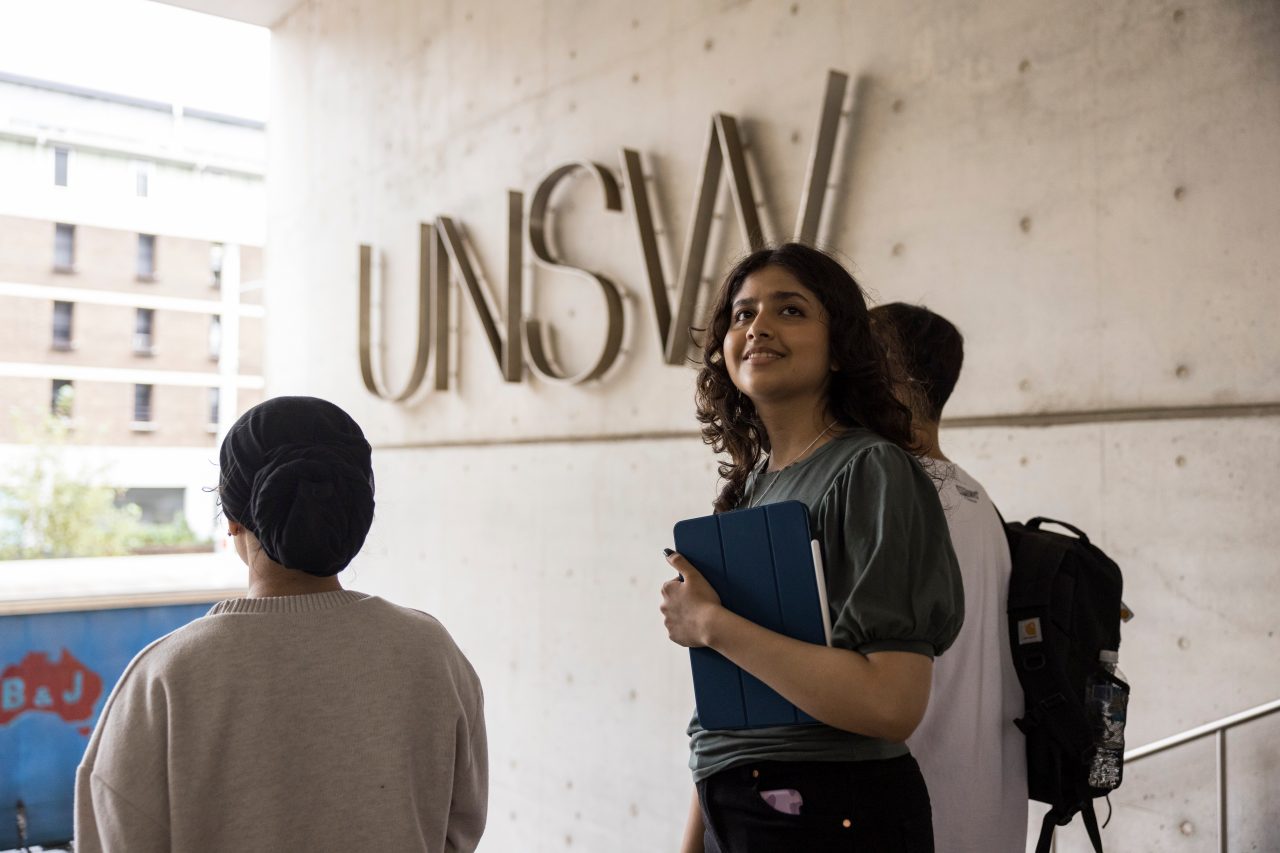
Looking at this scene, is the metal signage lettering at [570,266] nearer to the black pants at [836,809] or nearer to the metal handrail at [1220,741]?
Answer: the metal handrail at [1220,741]

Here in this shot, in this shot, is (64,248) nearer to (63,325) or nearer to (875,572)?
(63,325)

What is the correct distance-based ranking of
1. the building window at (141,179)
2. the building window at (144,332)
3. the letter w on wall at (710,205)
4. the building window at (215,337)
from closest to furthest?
the letter w on wall at (710,205) < the building window at (141,179) < the building window at (144,332) < the building window at (215,337)

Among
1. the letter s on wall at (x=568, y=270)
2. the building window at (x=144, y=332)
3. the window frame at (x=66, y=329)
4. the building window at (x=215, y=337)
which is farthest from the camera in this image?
the building window at (x=215, y=337)

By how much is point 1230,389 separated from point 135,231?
31839mm

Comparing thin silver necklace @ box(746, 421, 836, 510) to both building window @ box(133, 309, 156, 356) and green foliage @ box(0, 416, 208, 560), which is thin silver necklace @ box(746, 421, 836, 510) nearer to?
green foliage @ box(0, 416, 208, 560)

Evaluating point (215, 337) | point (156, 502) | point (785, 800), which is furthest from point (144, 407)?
point (785, 800)

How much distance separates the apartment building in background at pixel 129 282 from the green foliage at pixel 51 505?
303 millimetres

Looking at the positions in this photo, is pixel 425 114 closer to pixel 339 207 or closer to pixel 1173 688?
pixel 339 207

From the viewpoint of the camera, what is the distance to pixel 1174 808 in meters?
2.13

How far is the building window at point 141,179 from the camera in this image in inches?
1112

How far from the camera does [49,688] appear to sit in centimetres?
466

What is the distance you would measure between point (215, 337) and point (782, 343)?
32.5 m

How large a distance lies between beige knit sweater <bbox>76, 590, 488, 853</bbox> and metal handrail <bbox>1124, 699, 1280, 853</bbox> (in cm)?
135

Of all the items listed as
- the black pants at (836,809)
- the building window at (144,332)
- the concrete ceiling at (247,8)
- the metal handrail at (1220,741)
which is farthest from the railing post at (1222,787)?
the building window at (144,332)
